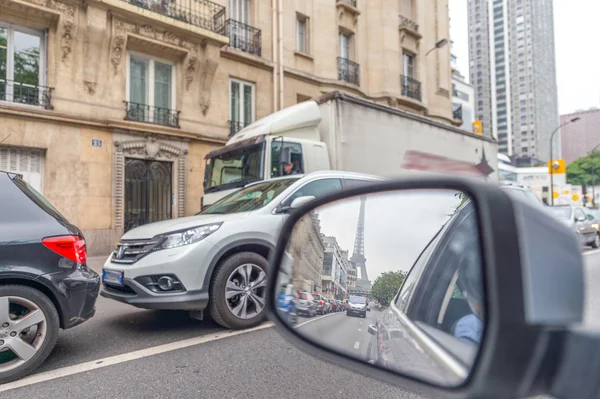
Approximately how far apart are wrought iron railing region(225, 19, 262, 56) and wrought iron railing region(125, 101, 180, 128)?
3753 millimetres

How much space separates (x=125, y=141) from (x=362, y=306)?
1245 cm

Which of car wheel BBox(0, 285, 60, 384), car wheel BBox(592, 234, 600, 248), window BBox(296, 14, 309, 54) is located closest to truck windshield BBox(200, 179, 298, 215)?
A: car wheel BBox(0, 285, 60, 384)


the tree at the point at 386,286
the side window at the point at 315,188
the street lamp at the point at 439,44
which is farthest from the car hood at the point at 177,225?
the street lamp at the point at 439,44

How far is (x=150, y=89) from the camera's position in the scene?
13.1 meters

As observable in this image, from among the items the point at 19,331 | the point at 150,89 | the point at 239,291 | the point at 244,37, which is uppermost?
the point at 244,37

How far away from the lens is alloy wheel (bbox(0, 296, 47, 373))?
2.88m

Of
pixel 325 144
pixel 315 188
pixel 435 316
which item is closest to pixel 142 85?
pixel 325 144

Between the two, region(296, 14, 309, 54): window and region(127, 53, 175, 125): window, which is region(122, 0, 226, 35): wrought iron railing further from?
region(296, 14, 309, 54): window

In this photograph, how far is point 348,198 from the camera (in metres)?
1.36

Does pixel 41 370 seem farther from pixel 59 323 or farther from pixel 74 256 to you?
pixel 74 256

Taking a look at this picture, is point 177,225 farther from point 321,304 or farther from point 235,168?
point 235,168

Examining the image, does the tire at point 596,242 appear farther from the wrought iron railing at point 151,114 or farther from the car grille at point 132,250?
the wrought iron railing at point 151,114

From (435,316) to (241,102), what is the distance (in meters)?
14.9

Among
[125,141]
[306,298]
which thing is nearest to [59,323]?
[306,298]
